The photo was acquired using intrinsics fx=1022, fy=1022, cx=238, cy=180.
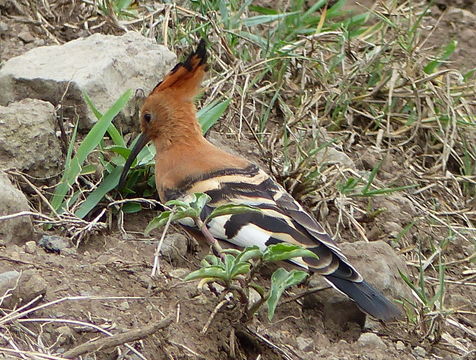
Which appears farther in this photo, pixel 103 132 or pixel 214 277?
pixel 103 132

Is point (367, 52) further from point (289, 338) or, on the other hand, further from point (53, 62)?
point (289, 338)

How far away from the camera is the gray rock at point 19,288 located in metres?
2.93

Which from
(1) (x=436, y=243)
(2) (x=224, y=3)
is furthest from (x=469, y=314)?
(2) (x=224, y=3)

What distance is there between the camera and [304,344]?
134 inches

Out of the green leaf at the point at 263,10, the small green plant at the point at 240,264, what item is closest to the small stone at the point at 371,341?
the small green plant at the point at 240,264

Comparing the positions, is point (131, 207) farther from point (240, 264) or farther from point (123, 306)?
point (240, 264)

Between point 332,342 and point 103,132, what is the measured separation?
129 centimetres

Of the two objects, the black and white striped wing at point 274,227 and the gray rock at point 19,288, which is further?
the black and white striped wing at point 274,227

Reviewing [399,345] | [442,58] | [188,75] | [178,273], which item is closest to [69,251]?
[178,273]

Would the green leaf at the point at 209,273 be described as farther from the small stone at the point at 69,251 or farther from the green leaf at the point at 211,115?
the green leaf at the point at 211,115

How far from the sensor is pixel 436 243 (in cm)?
452

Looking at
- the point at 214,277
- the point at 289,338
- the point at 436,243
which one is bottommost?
the point at 436,243

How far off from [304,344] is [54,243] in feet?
3.19

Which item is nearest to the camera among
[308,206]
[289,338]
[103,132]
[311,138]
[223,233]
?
[289,338]
